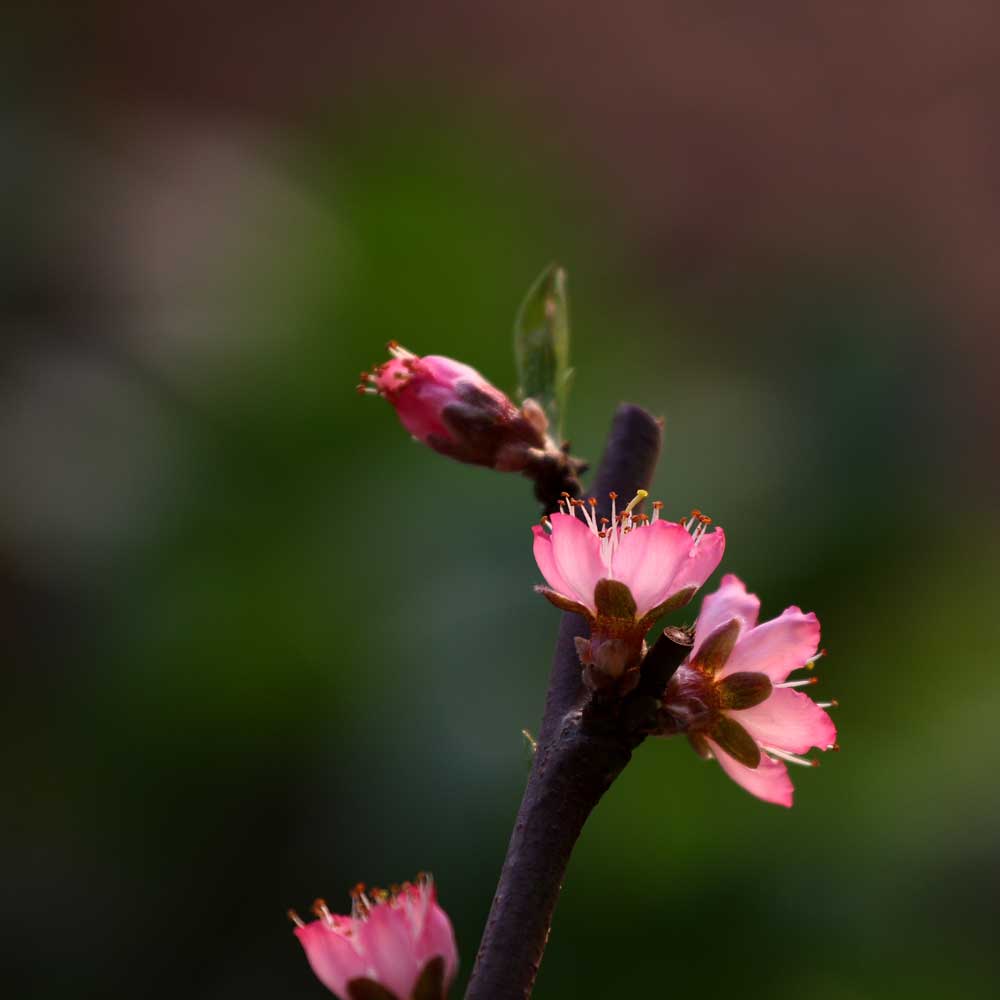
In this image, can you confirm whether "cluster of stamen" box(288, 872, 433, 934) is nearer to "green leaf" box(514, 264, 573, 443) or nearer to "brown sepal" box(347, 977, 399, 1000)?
"brown sepal" box(347, 977, 399, 1000)

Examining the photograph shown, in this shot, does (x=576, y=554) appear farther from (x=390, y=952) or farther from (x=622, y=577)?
(x=390, y=952)

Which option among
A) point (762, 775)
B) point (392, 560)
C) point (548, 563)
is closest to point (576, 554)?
point (548, 563)

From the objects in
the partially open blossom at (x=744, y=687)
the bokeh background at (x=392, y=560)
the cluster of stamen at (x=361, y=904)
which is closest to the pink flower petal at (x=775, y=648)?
the partially open blossom at (x=744, y=687)

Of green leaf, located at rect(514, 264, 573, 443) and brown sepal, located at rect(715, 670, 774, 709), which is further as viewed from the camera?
green leaf, located at rect(514, 264, 573, 443)

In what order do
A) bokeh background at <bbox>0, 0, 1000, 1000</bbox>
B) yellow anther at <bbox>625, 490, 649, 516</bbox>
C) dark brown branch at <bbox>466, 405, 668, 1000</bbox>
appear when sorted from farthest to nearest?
bokeh background at <bbox>0, 0, 1000, 1000</bbox>
yellow anther at <bbox>625, 490, 649, 516</bbox>
dark brown branch at <bbox>466, 405, 668, 1000</bbox>

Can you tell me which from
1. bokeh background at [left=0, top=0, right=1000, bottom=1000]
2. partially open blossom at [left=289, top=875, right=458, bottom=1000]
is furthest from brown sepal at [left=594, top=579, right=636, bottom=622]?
bokeh background at [left=0, top=0, right=1000, bottom=1000]

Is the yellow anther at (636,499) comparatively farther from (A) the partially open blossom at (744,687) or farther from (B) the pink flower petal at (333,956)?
(B) the pink flower petal at (333,956)

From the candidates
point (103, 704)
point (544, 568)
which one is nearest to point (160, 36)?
point (103, 704)
